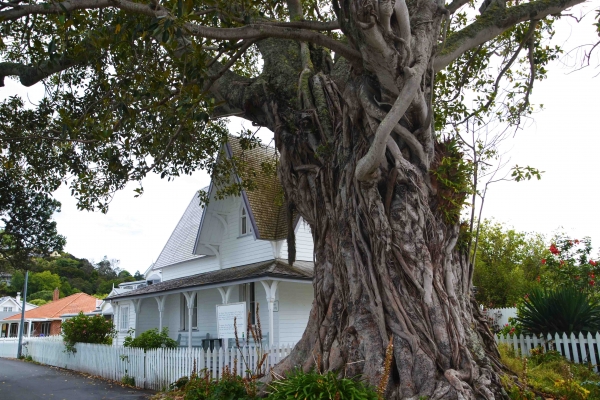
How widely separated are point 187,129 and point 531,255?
25106 mm

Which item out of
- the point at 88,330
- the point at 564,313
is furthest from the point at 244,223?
the point at 564,313

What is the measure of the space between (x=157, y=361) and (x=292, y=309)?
508 cm

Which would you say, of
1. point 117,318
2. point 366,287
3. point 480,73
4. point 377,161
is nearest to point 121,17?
point 377,161

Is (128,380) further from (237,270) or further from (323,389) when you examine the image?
(323,389)

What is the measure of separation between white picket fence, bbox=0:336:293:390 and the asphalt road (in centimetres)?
47

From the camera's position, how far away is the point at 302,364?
302 inches

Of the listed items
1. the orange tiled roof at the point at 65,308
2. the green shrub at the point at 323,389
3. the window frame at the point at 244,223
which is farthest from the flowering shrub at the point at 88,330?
the orange tiled roof at the point at 65,308

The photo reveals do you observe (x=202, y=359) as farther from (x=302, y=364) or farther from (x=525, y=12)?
(x=525, y=12)

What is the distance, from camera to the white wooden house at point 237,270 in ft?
55.6

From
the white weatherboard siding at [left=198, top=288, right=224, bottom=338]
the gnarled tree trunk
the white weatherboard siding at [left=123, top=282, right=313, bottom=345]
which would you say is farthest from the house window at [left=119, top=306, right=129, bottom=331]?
the gnarled tree trunk

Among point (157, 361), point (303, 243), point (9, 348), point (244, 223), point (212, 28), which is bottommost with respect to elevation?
point (9, 348)

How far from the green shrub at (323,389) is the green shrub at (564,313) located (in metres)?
6.79

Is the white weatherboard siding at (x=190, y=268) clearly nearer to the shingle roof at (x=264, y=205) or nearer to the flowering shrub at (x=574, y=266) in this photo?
the shingle roof at (x=264, y=205)

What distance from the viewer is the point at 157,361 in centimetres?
1412
